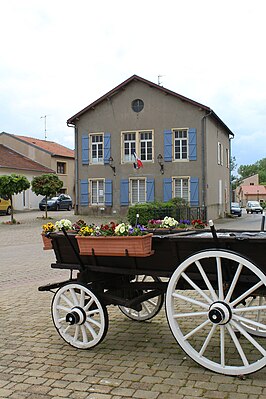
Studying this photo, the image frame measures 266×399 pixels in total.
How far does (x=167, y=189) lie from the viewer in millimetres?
28609

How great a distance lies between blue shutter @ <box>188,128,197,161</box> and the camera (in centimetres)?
2794

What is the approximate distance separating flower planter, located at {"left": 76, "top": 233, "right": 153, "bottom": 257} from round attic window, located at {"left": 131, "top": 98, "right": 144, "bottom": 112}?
83.4 ft

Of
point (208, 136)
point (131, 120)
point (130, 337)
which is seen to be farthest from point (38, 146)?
point (130, 337)

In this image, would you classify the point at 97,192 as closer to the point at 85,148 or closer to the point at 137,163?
the point at 85,148

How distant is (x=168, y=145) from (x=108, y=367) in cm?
2508

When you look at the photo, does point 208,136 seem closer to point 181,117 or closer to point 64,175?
point 181,117

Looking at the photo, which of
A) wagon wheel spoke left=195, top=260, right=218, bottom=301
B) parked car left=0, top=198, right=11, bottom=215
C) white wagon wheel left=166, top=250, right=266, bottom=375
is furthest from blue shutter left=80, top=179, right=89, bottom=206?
wagon wheel spoke left=195, top=260, right=218, bottom=301

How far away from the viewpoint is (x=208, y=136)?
28.6 meters

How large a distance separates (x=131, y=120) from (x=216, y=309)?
26.3m

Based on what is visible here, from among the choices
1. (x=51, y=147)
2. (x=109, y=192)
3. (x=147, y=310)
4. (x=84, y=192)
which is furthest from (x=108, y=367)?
(x=51, y=147)

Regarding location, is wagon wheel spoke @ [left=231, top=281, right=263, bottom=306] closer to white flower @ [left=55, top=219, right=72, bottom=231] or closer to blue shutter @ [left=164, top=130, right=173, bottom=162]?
white flower @ [left=55, top=219, right=72, bottom=231]

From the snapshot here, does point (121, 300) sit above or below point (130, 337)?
above

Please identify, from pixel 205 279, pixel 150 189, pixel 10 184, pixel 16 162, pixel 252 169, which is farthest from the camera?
pixel 252 169

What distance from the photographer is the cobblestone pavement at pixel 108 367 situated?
11.4 feet
